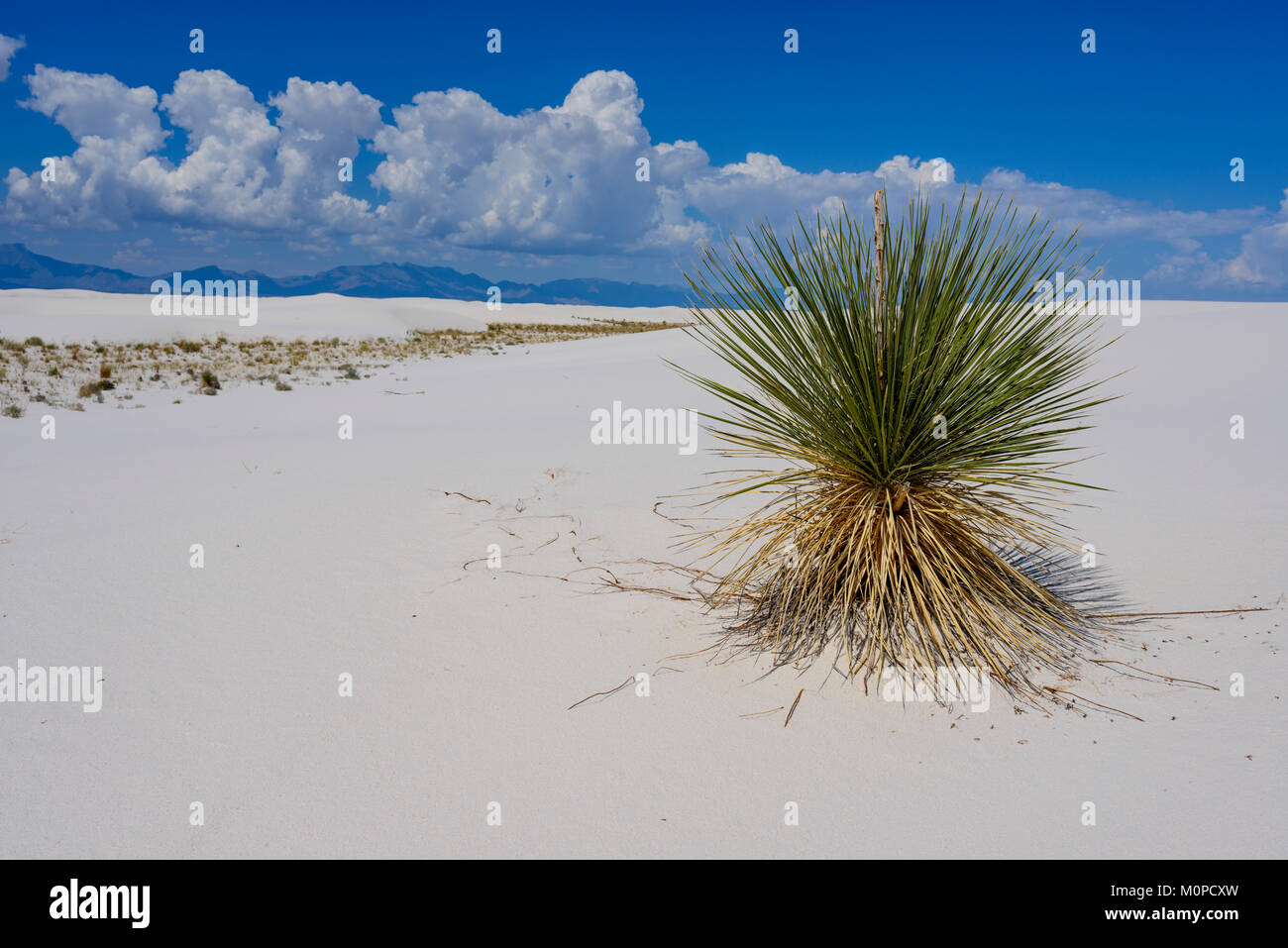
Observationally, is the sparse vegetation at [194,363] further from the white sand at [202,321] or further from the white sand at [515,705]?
the white sand at [515,705]

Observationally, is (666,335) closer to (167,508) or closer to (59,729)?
(167,508)

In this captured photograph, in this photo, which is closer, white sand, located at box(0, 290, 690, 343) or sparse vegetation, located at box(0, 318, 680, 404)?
sparse vegetation, located at box(0, 318, 680, 404)

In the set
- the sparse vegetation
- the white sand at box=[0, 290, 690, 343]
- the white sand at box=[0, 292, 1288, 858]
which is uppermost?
the white sand at box=[0, 290, 690, 343]

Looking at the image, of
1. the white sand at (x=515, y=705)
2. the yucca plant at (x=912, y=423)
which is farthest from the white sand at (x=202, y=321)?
the white sand at (x=515, y=705)

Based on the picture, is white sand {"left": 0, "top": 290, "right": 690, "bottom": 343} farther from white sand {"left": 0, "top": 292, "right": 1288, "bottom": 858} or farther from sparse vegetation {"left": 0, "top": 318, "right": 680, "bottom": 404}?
white sand {"left": 0, "top": 292, "right": 1288, "bottom": 858}

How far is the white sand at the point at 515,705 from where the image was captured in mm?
2582

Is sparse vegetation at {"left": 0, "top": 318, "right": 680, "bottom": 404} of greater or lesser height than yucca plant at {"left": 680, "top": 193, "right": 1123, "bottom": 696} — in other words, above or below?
above

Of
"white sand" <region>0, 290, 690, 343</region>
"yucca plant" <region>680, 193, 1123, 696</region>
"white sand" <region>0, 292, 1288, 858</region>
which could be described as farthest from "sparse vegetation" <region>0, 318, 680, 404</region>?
"yucca plant" <region>680, 193, 1123, 696</region>

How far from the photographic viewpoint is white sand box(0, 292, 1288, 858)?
2582 mm

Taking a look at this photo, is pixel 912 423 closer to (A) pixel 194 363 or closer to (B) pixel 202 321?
(A) pixel 194 363

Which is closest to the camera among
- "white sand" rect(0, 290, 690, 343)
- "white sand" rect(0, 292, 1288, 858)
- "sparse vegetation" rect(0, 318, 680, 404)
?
"white sand" rect(0, 292, 1288, 858)

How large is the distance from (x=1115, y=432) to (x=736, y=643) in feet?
24.9

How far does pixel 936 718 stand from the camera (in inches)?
125
